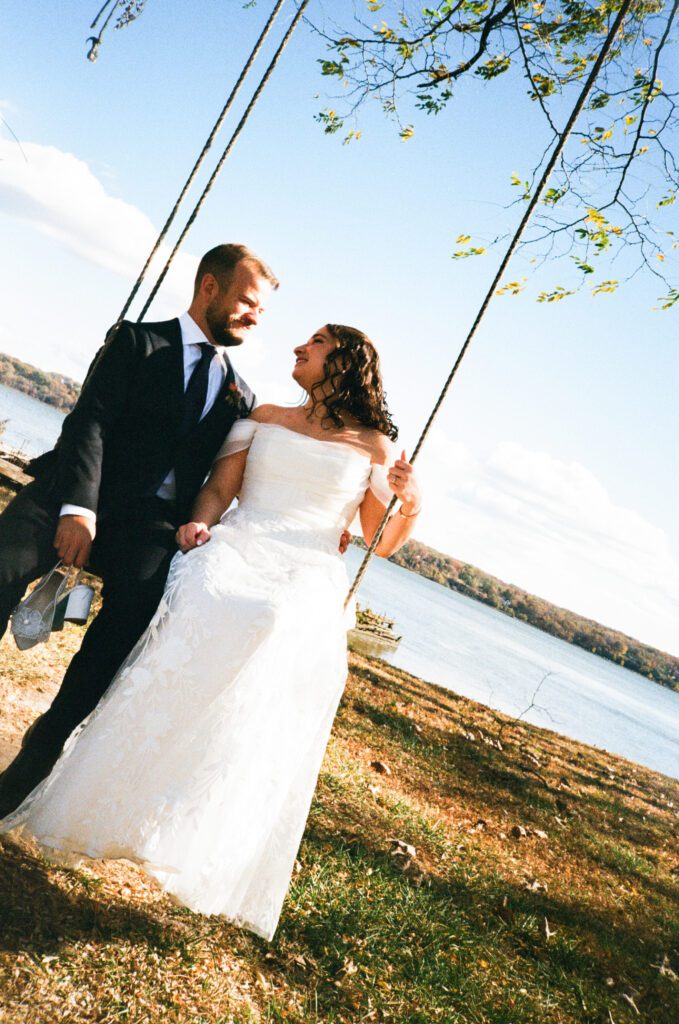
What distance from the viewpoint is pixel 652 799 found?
1265cm

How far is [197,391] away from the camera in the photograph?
10.4 feet

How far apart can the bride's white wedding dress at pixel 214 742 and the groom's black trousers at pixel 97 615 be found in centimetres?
17

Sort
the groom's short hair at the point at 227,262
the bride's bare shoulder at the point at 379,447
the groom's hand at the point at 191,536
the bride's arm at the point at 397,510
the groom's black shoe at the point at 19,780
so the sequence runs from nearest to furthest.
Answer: the groom's black shoe at the point at 19,780 → the groom's hand at the point at 191,536 → the bride's arm at the point at 397,510 → the groom's short hair at the point at 227,262 → the bride's bare shoulder at the point at 379,447

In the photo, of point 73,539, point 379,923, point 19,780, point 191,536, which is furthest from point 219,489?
point 379,923

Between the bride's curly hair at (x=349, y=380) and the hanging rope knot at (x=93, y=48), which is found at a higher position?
the hanging rope knot at (x=93, y=48)

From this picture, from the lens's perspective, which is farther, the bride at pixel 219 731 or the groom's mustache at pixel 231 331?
the groom's mustache at pixel 231 331

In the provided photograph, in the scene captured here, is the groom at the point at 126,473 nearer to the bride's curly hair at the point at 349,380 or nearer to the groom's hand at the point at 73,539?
the groom's hand at the point at 73,539

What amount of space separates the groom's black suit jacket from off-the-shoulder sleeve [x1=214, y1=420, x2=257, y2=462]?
0.65 ft

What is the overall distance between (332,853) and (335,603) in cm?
192

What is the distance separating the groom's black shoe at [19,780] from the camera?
269 centimetres

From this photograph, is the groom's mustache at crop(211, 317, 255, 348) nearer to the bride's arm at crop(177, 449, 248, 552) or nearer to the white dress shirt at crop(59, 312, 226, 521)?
the white dress shirt at crop(59, 312, 226, 521)

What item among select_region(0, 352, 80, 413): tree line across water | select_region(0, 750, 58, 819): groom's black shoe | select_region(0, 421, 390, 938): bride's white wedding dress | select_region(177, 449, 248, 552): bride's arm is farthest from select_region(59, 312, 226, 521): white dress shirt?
select_region(0, 352, 80, 413): tree line across water

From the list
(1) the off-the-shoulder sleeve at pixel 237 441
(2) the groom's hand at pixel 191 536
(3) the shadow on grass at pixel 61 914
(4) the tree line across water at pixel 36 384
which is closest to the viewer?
(3) the shadow on grass at pixel 61 914

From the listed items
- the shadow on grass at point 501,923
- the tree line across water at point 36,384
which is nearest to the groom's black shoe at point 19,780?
the shadow on grass at point 501,923
